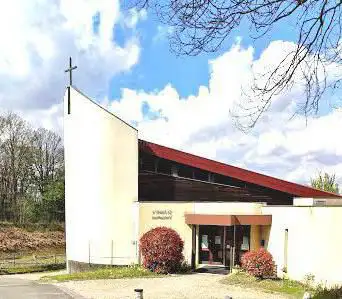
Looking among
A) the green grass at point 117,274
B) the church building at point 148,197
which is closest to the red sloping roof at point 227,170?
the church building at point 148,197

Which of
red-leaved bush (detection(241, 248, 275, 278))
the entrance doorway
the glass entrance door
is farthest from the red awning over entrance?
red-leaved bush (detection(241, 248, 275, 278))

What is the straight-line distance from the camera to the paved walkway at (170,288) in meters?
16.0

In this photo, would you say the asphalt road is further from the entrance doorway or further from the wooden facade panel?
the wooden facade panel

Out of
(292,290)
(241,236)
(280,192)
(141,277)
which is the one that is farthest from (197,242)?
(292,290)

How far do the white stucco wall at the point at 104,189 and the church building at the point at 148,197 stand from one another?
0.05m

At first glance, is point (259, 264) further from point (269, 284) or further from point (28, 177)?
point (28, 177)

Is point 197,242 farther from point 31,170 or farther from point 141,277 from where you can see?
point 31,170

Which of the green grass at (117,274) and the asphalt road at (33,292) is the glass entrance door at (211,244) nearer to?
the green grass at (117,274)

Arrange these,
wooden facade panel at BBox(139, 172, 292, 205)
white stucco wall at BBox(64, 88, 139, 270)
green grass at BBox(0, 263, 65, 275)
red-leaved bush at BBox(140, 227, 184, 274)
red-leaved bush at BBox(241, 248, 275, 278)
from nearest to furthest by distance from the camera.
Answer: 1. red-leaved bush at BBox(241, 248, 275, 278)
2. red-leaved bush at BBox(140, 227, 184, 274)
3. white stucco wall at BBox(64, 88, 139, 270)
4. wooden facade panel at BBox(139, 172, 292, 205)
5. green grass at BBox(0, 263, 65, 275)

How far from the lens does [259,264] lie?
18859 mm

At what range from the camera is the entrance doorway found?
22.4 metres

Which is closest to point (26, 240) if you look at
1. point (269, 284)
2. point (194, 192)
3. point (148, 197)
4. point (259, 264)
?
point (148, 197)

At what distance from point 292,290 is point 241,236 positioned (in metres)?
5.78

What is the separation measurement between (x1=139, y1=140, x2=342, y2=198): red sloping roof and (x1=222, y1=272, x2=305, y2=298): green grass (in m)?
6.80
